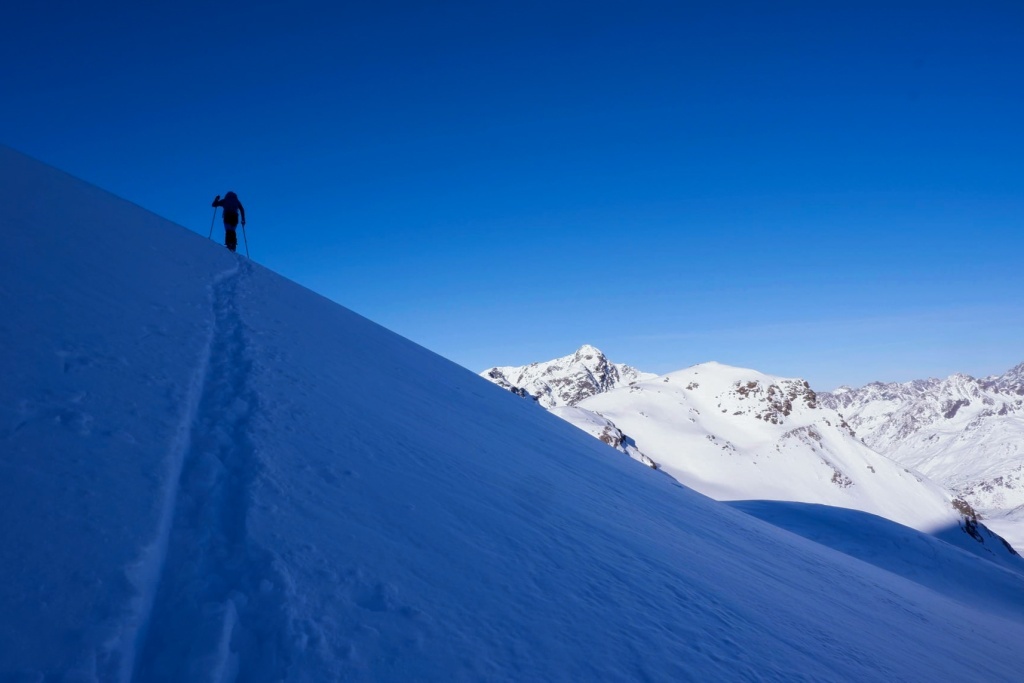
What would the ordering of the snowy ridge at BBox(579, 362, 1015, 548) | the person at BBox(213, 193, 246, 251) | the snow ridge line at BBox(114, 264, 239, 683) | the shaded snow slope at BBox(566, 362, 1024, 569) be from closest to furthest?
the snow ridge line at BBox(114, 264, 239, 683)
the person at BBox(213, 193, 246, 251)
the shaded snow slope at BBox(566, 362, 1024, 569)
the snowy ridge at BBox(579, 362, 1015, 548)

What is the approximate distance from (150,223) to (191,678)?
12.1 m

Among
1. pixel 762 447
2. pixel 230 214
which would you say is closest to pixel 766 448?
pixel 762 447

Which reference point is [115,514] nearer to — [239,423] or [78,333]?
[239,423]

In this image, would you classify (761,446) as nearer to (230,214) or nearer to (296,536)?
(230,214)

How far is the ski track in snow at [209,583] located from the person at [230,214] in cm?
1143

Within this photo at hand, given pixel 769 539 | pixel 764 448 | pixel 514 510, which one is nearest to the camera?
pixel 514 510

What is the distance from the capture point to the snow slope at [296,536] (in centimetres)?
279

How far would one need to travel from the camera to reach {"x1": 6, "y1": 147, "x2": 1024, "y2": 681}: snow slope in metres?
2.79

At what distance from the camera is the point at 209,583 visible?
10.0ft

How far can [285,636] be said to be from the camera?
288 cm

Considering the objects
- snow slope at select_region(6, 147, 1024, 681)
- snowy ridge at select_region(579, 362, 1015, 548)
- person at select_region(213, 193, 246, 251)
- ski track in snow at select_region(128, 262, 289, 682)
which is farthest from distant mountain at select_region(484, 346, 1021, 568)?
ski track in snow at select_region(128, 262, 289, 682)

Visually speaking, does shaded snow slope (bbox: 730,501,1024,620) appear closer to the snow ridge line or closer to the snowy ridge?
the snowy ridge

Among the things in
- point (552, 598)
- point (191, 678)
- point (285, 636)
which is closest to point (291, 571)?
point (285, 636)

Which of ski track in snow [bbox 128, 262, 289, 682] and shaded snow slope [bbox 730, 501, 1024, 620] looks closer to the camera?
ski track in snow [bbox 128, 262, 289, 682]
